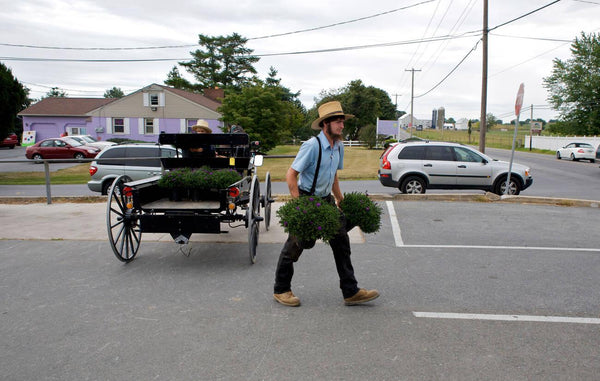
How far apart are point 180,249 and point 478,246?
4409 millimetres

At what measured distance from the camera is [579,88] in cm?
5109

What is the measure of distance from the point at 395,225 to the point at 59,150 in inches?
1143

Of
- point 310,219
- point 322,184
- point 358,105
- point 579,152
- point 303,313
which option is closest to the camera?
point 310,219

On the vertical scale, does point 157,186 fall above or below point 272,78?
below

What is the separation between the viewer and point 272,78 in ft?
280

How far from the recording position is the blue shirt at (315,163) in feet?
14.3

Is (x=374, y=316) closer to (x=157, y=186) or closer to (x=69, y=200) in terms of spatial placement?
(x=157, y=186)

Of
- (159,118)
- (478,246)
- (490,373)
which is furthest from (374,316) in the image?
(159,118)

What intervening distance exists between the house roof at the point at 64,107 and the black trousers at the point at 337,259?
155ft

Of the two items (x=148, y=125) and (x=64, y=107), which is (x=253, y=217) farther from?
(x=64, y=107)

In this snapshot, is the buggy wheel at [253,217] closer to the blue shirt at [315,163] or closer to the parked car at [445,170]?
the blue shirt at [315,163]

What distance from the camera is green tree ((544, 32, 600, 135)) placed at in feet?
165

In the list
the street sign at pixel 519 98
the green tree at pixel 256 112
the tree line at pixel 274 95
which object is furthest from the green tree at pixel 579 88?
the street sign at pixel 519 98

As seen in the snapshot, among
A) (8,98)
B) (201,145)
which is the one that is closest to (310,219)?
(201,145)
